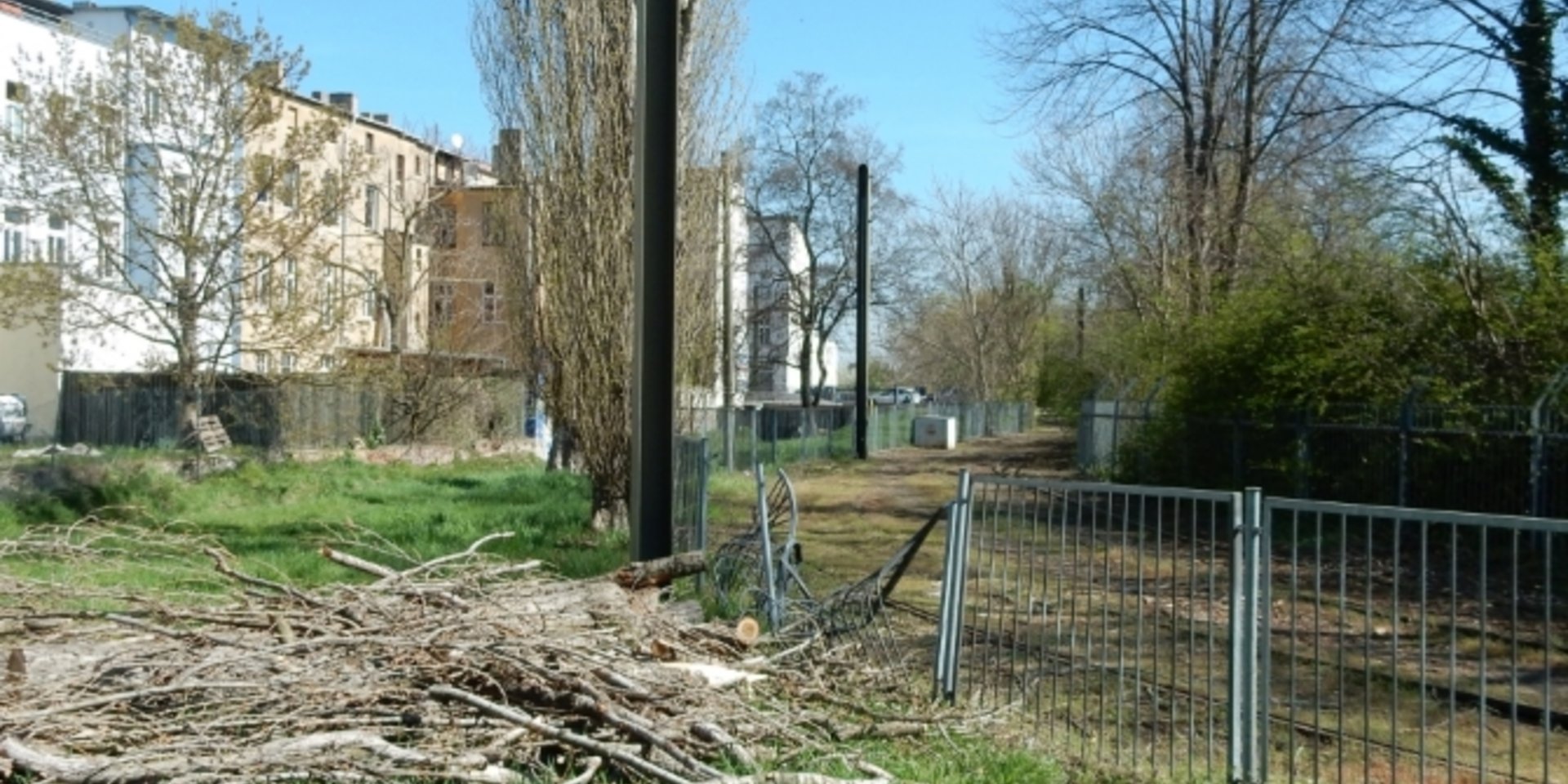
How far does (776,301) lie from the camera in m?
54.7

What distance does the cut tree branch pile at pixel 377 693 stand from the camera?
6.38 metres

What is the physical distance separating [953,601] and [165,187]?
26.1 meters

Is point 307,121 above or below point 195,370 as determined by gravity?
above

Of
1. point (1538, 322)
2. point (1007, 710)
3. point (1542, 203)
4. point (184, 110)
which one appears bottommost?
point (1007, 710)

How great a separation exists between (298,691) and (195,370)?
87.8 feet

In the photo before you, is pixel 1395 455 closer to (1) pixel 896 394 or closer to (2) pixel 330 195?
(2) pixel 330 195

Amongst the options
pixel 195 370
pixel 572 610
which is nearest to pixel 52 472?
pixel 195 370

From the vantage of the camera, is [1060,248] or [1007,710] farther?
[1060,248]

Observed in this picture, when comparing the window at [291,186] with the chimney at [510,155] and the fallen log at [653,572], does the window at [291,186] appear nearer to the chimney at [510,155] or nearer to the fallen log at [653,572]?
the chimney at [510,155]

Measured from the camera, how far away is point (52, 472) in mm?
25359

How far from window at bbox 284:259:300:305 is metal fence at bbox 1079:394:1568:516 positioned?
17.2 meters

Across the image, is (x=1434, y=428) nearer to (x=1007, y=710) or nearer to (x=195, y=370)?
(x=1007, y=710)

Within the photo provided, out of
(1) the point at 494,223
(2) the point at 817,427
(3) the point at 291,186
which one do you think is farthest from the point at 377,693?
(2) the point at 817,427

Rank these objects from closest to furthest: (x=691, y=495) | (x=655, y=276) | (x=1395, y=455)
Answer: (x=655, y=276) < (x=691, y=495) < (x=1395, y=455)
